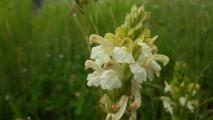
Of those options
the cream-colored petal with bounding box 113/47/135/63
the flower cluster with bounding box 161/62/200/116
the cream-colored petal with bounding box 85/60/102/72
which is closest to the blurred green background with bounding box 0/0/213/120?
the flower cluster with bounding box 161/62/200/116

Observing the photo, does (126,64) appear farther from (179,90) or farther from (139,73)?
(179,90)

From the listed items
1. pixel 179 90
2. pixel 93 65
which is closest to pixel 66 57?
pixel 179 90

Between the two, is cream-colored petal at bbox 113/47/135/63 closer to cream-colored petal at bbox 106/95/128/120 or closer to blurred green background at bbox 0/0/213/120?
cream-colored petal at bbox 106/95/128/120

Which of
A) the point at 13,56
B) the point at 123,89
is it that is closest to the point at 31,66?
the point at 13,56

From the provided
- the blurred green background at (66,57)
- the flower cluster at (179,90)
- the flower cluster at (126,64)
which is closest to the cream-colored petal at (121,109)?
the flower cluster at (126,64)

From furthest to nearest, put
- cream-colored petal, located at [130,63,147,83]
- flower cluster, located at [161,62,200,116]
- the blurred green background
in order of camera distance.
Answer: the blurred green background → flower cluster, located at [161,62,200,116] → cream-colored petal, located at [130,63,147,83]

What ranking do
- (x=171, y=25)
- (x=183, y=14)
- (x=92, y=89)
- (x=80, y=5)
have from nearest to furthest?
(x=80, y=5)
(x=92, y=89)
(x=171, y=25)
(x=183, y=14)

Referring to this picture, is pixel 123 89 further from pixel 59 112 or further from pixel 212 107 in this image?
pixel 212 107
